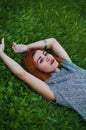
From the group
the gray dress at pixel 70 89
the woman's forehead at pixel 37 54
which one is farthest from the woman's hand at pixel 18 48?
the gray dress at pixel 70 89

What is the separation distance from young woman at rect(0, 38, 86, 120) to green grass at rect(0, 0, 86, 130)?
5.6 inches

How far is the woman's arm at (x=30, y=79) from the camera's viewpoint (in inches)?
278

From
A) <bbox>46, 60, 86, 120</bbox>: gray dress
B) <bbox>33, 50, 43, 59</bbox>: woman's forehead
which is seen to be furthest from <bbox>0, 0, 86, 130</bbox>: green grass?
<bbox>33, 50, 43, 59</bbox>: woman's forehead

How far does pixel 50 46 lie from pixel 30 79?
3.69ft

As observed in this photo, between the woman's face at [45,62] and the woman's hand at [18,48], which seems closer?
the woman's face at [45,62]

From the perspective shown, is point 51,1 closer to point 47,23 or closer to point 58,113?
point 47,23

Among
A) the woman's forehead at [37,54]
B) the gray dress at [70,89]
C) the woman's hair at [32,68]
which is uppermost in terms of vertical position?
the woman's forehead at [37,54]

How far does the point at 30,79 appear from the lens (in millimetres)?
7066

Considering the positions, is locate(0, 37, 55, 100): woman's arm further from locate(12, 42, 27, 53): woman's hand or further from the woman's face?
locate(12, 42, 27, 53): woman's hand

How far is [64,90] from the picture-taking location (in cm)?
722

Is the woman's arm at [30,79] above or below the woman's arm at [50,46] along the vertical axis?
below

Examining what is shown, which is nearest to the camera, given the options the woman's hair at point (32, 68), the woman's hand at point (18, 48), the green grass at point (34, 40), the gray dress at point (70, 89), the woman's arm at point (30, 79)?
the green grass at point (34, 40)

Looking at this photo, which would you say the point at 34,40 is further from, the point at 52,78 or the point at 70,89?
the point at 70,89

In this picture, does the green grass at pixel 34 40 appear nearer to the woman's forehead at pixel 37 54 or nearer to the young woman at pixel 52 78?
the young woman at pixel 52 78
